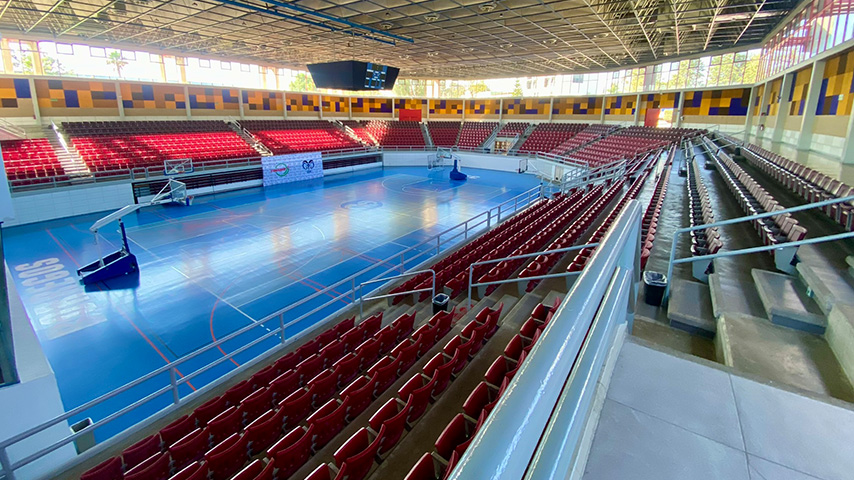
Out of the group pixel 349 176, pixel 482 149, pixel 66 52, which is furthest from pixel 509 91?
pixel 66 52

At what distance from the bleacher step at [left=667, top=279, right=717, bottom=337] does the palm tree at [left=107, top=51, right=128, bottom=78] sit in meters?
33.8

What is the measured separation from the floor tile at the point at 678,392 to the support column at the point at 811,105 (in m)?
19.1

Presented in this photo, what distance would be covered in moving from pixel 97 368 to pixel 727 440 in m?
9.98

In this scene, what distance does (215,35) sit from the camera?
871 inches

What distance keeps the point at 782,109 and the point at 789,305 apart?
22935 mm

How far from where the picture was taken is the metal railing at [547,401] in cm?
52

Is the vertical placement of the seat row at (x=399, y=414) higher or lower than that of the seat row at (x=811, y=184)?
lower

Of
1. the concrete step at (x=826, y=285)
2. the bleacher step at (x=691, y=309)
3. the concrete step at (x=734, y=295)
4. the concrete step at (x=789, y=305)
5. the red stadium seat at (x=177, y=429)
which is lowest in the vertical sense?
the red stadium seat at (x=177, y=429)

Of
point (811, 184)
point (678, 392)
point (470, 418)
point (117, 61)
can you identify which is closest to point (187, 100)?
point (117, 61)

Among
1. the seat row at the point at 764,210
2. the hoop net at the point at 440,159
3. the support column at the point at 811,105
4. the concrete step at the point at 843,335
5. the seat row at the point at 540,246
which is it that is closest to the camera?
the concrete step at the point at 843,335

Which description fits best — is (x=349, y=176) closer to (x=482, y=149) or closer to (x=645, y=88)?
(x=482, y=149)

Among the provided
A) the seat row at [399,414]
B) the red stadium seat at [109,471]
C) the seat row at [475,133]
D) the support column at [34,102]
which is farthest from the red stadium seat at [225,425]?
the seat row at [475,133]

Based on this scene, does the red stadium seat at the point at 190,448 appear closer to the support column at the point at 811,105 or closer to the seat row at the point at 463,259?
the seat row at the point at 463,259

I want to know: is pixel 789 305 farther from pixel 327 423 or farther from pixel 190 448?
pixel 190 448
